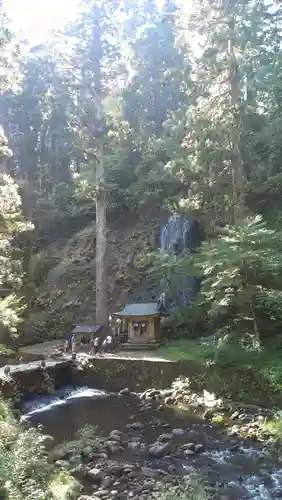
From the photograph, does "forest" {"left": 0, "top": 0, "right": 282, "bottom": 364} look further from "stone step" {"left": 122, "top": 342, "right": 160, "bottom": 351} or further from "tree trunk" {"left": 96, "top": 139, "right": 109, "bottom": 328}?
"stone step" {"left": 122, "top": 342, "right": 160, "bottom": 351}

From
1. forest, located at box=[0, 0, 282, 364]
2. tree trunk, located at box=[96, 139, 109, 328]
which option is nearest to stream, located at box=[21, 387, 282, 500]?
forest, located at box=[0, 0, 282, 364]

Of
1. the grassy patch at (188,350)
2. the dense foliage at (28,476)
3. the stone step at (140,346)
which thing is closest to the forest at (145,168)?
the grassy patch at (188,350)

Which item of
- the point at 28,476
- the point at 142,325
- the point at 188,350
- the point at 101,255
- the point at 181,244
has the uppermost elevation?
the point at 181,244

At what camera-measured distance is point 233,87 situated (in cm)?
1764

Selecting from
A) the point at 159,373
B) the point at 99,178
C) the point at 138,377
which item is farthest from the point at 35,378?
the point at 99,178

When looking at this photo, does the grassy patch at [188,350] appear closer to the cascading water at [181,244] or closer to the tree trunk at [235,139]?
the cascading water at [181,244]

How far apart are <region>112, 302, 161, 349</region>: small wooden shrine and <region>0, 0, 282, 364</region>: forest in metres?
1.28

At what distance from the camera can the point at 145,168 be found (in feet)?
94.6

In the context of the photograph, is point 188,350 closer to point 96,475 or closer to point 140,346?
point 140,346

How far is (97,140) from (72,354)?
36.3ft

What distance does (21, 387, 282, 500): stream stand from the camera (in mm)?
8867

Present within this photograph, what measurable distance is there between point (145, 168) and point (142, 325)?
1283 cm

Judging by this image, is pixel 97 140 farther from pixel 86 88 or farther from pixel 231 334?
pixel 231 334

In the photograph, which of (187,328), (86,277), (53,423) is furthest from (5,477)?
(86,277)
